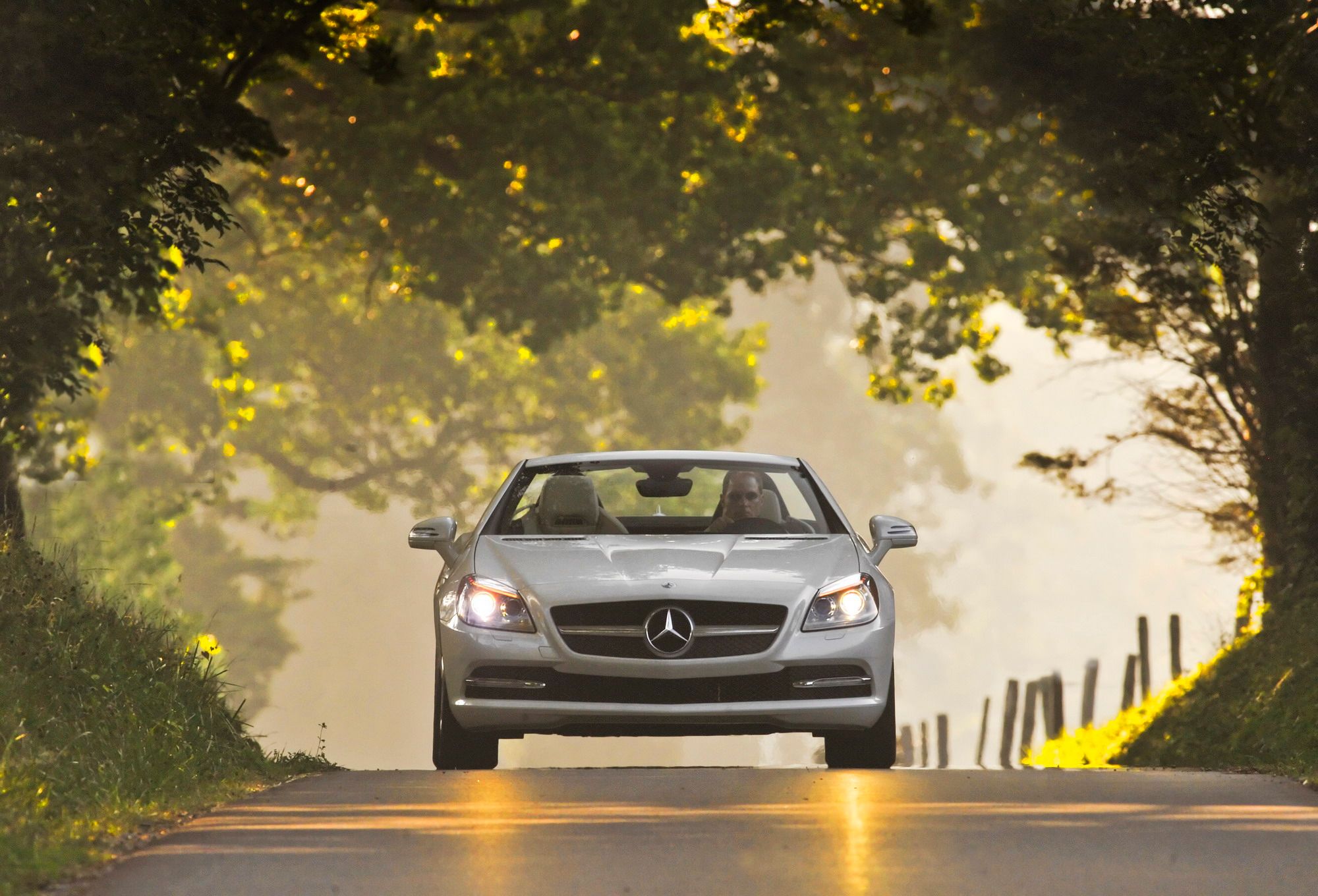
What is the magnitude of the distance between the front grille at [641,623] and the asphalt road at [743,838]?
57 cm

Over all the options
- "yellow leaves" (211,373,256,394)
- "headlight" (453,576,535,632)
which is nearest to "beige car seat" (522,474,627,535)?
"headlight" (453,576,535,632)

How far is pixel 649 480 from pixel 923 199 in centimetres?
1483

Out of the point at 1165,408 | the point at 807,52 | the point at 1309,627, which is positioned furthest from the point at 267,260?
the point at 1309,627

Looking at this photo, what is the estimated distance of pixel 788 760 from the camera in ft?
221

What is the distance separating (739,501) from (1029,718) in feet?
59.6

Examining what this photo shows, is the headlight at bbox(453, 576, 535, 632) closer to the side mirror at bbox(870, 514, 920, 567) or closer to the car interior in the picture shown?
the car interior

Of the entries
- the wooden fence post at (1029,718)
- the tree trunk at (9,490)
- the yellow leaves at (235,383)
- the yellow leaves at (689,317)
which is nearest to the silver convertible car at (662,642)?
the tree trunk at (9,490)

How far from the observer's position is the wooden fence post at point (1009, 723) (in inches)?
1164

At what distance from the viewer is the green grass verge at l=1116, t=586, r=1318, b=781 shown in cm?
1366

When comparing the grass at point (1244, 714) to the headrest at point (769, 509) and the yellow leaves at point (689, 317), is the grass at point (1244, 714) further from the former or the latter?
the yellow leaves at point (689, 317)

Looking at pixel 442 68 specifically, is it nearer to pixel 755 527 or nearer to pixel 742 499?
pixel 742 499

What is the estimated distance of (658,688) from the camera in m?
10.3

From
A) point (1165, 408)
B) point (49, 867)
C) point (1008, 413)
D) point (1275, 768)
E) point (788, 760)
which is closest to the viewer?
point (49, 867)

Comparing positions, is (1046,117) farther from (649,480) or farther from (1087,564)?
(1087,564)
